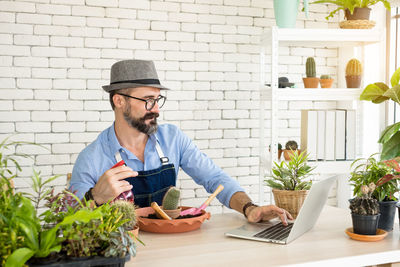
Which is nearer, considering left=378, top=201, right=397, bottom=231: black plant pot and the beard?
left=378, top=201, right=397, bottom=231: black plant pot

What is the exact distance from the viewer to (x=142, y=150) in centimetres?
276

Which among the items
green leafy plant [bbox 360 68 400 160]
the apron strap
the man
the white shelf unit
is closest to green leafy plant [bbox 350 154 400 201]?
the man

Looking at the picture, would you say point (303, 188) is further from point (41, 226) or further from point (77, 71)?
point (77, 71)

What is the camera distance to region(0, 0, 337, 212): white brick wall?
141 inches

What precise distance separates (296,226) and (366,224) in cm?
29

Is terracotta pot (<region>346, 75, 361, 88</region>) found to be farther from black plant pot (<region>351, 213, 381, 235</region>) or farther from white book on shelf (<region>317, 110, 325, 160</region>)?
black plant pot (<region>351, 213, 381, 235</region>)

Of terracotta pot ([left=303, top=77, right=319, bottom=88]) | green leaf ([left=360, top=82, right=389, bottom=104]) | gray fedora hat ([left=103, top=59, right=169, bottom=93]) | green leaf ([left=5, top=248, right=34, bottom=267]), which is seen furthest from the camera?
terracotta pot ([left=303, top=77, right=319, bottom=88])

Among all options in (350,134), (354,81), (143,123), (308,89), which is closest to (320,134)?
(350,134)

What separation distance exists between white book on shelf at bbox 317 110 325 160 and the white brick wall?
560 millimetres

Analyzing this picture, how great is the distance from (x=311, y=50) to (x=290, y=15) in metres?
0.77

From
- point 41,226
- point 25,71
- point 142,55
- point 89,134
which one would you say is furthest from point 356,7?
point 41,226

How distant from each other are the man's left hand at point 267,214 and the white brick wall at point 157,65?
73.9 inches

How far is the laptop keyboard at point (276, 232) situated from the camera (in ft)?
6.25

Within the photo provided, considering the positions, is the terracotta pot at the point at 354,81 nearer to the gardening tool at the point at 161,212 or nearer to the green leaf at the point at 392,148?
the green leaf at the point at 392,148
